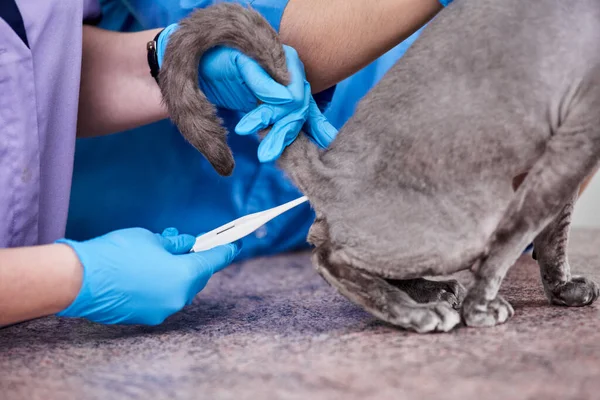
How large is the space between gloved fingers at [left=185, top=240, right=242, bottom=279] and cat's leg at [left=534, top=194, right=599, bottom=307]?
62cm

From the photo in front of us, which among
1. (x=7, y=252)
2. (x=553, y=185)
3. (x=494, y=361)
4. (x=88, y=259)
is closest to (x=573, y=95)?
(x=553, y=185)

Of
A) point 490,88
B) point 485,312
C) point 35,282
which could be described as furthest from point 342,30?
point 35,282

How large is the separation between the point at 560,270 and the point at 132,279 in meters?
0.79

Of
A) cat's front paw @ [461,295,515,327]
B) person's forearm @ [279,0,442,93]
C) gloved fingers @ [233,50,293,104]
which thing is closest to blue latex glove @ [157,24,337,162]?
gloved fingers @ [233,50,293,104]

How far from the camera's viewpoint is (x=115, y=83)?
1633mm

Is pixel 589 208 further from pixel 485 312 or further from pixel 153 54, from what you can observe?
pixel 153 54

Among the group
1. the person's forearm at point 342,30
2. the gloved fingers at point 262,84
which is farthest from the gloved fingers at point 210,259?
the person's forearm at point 342,30

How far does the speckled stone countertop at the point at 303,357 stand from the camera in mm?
796

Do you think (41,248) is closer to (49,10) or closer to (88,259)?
(88,259)

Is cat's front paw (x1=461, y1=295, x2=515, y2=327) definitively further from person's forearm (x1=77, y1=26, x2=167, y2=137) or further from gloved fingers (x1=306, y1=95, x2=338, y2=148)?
person's forearm (x1=77, y1=26, x2=167, y2=137)

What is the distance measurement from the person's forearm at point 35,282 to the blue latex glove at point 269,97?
0.40 metres

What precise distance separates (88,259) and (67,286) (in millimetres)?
60

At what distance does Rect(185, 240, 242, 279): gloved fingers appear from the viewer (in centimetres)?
122

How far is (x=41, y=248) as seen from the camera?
1.11 m
